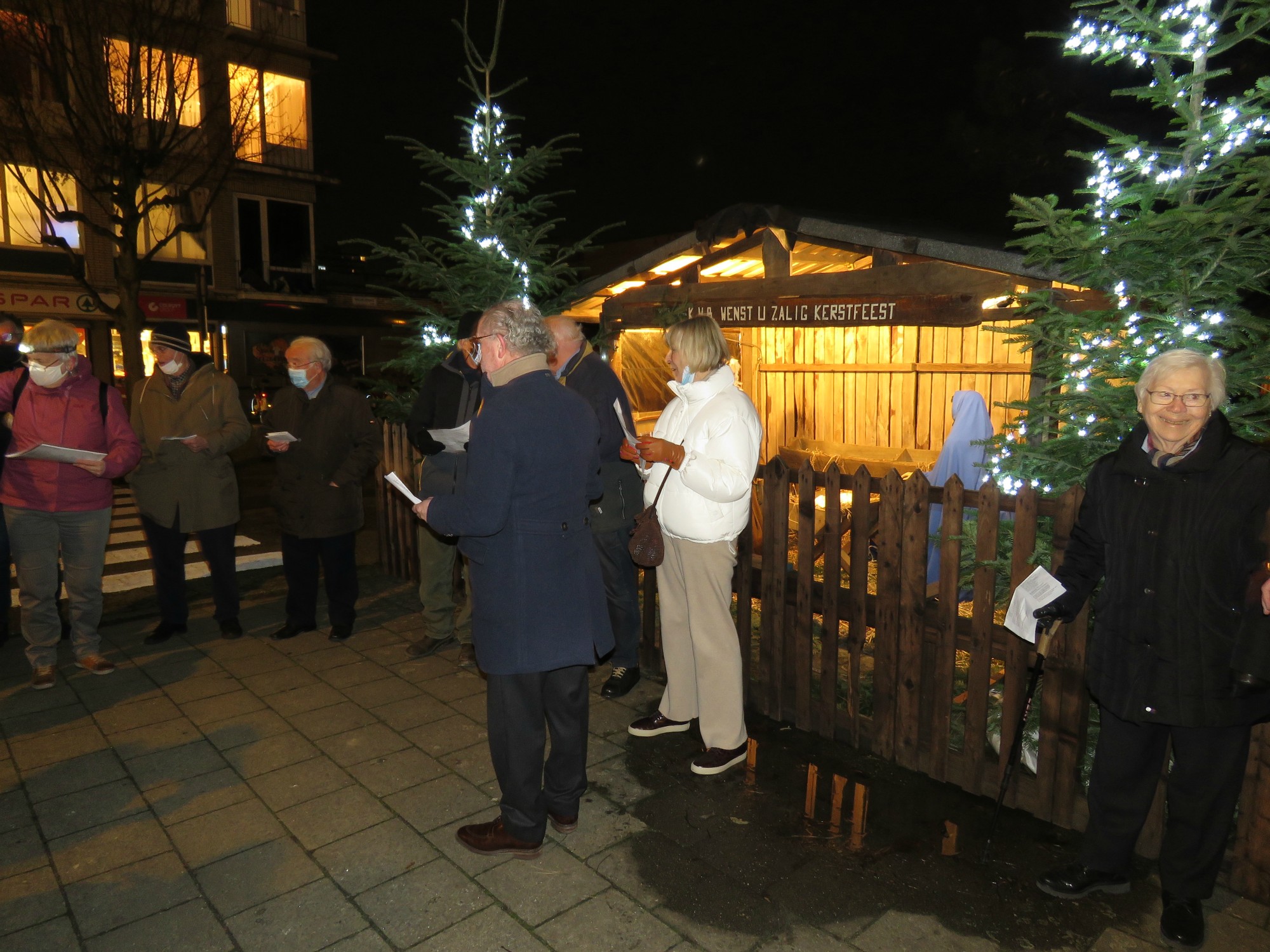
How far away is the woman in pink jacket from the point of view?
191 inches

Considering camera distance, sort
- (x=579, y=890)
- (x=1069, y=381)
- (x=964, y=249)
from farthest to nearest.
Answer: (x=964, y=249) < (x=1069, y=381) < (x=579, y=890)

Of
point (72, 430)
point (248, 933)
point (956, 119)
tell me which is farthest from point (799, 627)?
point (956, 119)

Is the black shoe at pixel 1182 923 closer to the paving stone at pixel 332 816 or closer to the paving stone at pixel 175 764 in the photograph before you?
the paving stone at pixel 332 816

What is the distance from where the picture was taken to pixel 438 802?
3635 mm

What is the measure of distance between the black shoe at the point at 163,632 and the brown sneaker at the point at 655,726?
11.9 feet

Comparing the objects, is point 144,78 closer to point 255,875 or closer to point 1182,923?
point 255,875

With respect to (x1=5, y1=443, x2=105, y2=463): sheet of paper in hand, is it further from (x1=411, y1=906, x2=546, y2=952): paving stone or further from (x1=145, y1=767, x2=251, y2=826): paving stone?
(x1=411, y1=906, x2=546, y2=952): paving stone

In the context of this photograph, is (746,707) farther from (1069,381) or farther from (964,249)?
(964,249)

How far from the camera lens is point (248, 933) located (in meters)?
2.79

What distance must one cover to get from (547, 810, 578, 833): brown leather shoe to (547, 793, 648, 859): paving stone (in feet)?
0.05

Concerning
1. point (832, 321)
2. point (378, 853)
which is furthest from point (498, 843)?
point (832, 321)

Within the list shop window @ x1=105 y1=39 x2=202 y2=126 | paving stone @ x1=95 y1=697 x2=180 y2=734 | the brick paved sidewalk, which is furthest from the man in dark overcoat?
shop window @ x1=105 y1=39 x2=202 y2=126

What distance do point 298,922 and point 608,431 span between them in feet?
8.94

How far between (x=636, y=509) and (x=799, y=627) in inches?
46.6
